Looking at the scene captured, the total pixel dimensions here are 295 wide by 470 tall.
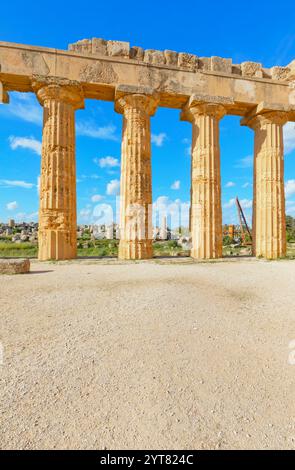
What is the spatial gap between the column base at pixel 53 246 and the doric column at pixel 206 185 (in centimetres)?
645

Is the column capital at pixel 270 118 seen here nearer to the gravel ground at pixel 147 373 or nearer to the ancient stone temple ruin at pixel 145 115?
the ancient stone temple ruin at pixel 145 115

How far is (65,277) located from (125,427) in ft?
17.1

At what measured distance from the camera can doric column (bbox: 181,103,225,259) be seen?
1220 centimetres

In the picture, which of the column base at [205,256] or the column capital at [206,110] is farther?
the column capital at [206,110]

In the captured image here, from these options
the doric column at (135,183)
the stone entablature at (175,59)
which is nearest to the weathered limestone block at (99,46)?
the stone entablature at (175,59)

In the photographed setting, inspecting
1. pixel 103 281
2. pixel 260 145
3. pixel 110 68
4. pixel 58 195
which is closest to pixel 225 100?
pixel 260 145

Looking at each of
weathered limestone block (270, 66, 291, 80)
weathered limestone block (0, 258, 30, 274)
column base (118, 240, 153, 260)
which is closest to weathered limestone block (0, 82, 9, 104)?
weathered limestone block (0, 258, 30, 274)

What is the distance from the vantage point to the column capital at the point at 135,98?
37.6ft

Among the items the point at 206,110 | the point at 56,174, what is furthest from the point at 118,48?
the point at 56,174

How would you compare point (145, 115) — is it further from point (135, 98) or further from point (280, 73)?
point (280, 73)

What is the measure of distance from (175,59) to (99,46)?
3867mm

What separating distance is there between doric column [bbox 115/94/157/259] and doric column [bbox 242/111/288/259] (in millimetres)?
6295

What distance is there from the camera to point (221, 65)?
12.6 meters

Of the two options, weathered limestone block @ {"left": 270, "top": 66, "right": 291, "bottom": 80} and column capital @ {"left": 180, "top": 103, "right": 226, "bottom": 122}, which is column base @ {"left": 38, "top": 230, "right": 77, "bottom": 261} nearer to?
column capital @ {"left": 180, "top": 103, "right": 226, "bottom": 122}
